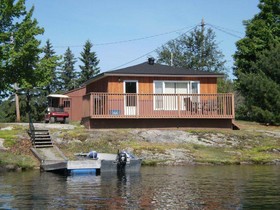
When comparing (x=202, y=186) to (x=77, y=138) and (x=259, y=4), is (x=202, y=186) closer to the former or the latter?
(x=77, y=138)

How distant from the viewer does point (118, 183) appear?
1792 centimetres

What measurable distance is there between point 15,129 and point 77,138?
4.09 metres

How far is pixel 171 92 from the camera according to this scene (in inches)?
1314

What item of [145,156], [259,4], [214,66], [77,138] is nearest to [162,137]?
[145,156]

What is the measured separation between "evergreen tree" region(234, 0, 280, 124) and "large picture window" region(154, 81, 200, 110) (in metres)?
6.36

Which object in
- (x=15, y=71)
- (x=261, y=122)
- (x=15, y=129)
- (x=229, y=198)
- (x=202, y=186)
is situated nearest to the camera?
(x=229, y=198)

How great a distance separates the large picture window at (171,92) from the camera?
1249 inches

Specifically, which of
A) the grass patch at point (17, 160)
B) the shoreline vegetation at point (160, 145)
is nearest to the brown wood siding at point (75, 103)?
the shoreline vegetation at point (160, 145)

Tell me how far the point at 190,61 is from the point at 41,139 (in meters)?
41.5

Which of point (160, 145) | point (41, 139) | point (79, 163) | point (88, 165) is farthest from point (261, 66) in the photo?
point (79, 163)

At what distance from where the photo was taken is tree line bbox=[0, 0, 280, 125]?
25688 millimetres

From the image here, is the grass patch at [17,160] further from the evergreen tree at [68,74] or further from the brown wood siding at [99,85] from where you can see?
the evergreen tree at [68,74]

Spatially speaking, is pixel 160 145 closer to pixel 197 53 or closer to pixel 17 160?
pixel 17 160

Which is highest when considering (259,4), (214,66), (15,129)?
(259,4)
